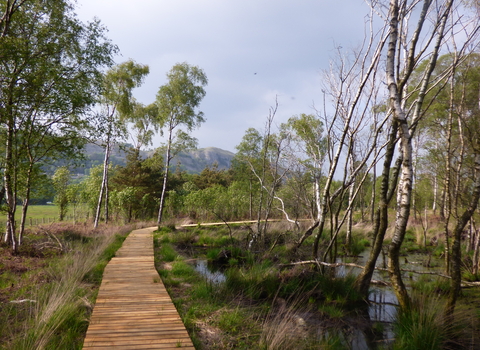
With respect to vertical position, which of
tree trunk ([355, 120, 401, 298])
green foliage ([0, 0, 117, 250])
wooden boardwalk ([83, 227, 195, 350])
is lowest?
wooden boardwalk ([83, 227, 195, 350])

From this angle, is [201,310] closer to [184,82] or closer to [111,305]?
[111,305]

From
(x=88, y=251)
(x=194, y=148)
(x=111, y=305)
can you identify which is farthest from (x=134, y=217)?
(x=111, y=305)

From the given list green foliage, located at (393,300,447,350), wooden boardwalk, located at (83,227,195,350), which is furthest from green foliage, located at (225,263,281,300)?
green foliage, located at (393,300,447,350)

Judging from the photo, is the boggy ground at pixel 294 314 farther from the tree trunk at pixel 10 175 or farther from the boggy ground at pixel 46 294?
the tree trunk at pixel 10 175

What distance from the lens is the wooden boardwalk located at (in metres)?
3.12

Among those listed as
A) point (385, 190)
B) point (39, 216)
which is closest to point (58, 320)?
point (385, 190)

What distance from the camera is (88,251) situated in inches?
295

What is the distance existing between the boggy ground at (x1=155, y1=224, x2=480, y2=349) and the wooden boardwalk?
10.9 inches

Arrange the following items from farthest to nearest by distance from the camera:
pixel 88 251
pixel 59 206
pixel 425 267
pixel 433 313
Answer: pixel 59 206, pixel 425 267, pixel 88 251, pixel 433 313

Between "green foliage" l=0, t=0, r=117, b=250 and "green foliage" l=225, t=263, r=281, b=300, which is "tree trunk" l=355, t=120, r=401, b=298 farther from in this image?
"green foliage" l=0, t=0, r=117, b=250

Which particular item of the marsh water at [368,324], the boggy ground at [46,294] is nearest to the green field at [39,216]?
the boggy ground at [46,294]

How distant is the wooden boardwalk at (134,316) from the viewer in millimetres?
3121

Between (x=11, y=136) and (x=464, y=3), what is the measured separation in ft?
31.1

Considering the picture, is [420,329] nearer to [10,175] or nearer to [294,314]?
[294,314]
